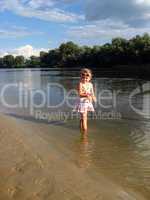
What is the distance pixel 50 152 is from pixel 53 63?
6091 inches

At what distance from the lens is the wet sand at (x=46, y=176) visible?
18.8 feet

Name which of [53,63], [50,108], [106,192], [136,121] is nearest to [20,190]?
[106,192]

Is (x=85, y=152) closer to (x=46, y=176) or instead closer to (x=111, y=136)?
(x=111, y=136)

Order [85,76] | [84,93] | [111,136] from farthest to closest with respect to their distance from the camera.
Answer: [84,93] → [85,76] → [111,136]

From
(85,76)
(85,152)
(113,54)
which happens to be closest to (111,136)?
(85,76)

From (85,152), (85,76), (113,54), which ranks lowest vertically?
→ (85,152)

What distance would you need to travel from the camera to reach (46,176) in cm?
655

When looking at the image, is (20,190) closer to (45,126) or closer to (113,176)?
(113,176)

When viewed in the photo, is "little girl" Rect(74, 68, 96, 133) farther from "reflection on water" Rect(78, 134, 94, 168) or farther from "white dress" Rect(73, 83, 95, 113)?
"reflection on water" Rect(78, 134, 94, 168)

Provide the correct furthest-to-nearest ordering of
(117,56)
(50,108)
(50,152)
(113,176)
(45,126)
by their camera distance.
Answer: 1. (117,56)
2. (50,108)
3. (45,126)
4. (50,152)
5. (113,176)

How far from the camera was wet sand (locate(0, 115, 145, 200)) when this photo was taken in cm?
574

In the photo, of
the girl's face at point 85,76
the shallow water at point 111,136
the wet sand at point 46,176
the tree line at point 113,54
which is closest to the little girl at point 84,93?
the girl's face at point 85,76

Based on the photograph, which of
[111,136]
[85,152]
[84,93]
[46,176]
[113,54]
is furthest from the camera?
[113,54]

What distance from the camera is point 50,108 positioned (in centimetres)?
1802
